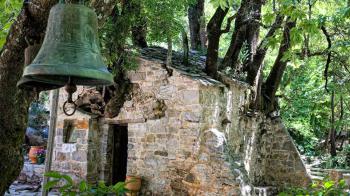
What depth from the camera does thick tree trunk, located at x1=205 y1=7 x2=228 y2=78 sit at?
8.31m

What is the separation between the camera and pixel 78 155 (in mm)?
8961

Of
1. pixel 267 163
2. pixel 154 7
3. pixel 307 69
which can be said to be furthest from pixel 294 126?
pixel 154 7

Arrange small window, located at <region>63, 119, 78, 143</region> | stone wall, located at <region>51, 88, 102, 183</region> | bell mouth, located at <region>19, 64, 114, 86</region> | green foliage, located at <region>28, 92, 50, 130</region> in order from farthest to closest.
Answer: green foliage, located at <region>28, 92, 50, 130</region>, small window, located at <region>63, 119, 78, 143</region>, stone wall, located at <region>51, 88, 102, 183</region>, bell mouth, located at <region>19, 64, 114, 86</region>

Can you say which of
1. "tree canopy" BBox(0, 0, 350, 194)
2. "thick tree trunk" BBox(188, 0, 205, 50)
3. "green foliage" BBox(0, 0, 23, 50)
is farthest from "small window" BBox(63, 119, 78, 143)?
"thick tree trunk" BBox(188, 0, 205, 50)

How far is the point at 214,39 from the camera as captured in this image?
840 cm

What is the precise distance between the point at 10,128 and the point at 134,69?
529 cm

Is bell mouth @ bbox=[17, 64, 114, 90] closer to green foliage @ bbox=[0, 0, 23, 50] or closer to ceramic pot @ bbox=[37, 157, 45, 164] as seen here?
green foliage @ bbox=[0, 0, 23, 50]

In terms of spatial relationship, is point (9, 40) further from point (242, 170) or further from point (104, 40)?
point (242, 170)

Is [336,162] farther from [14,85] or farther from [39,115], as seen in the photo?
[14,85]

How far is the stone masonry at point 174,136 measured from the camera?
24.3ft

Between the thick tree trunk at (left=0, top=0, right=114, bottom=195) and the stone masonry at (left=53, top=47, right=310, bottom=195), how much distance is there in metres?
4.56

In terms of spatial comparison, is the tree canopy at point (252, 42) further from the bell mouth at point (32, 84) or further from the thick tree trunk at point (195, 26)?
the bell mouth at point (32, 84)

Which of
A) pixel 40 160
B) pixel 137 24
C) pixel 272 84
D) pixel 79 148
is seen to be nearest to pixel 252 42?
pixel 272 84

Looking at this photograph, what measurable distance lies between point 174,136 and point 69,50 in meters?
5.20
